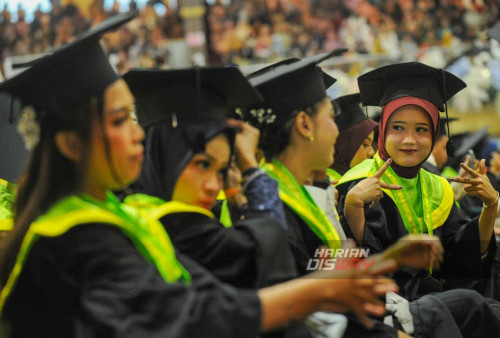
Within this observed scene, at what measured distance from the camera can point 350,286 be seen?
6.07 ft

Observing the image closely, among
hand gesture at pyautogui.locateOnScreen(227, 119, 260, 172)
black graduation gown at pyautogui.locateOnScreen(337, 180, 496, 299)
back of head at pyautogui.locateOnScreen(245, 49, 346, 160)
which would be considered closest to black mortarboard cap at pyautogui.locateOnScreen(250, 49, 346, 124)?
back of head at pyautogui.locateOnScreen(245, 49, 346, 160)

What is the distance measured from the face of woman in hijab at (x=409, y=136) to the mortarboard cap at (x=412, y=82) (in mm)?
91

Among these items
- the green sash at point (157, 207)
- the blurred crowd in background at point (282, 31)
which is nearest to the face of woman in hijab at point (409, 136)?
the green sash at point (157, 207)

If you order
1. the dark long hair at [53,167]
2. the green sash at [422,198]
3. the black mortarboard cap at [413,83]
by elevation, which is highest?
the dark long hair at [53,167]

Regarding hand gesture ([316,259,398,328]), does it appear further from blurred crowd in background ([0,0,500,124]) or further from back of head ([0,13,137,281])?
blurred crowd in background ([0,0,500,124])

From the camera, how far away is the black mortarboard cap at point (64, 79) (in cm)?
202

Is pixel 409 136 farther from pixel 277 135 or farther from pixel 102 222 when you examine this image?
pixel 102 222

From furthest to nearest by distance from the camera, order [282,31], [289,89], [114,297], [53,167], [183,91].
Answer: [282,31]
[289,89]
[183,91]
[53,167]
[114,297]

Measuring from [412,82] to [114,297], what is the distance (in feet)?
7.58

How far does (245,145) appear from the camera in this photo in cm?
256

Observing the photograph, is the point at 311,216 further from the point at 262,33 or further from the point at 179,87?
the point at 262,33

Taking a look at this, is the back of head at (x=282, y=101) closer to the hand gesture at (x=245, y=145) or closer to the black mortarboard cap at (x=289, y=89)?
the black mortarboard cap at (x=289, y=89)

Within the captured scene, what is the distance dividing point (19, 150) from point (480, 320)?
6.79 ft

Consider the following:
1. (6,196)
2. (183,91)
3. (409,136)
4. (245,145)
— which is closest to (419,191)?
(409,136)
